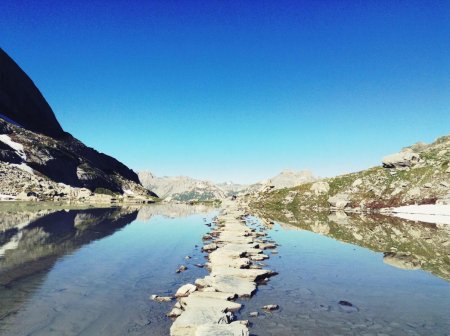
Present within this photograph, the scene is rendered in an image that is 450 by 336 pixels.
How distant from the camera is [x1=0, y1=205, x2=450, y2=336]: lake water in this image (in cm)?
1816

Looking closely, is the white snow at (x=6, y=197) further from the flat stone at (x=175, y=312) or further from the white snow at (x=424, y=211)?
the flat stone at (x=175, y=312)

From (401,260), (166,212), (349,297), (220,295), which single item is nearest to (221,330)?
(220,295)

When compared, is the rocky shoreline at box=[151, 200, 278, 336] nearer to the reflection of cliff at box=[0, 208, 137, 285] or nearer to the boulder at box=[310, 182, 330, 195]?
the reflection of cliff at box=[0, 208, 137, 285]

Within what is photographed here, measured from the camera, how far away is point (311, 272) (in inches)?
1230

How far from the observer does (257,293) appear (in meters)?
24.1

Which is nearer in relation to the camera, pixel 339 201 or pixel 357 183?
pixel 339 201

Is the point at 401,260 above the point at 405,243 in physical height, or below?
below

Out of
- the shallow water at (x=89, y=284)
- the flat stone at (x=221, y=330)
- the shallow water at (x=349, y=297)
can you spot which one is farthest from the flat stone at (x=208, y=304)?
the flat stone at (x=221, y=330)

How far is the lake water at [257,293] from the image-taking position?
18.2 metres

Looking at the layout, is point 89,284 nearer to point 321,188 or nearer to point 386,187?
point 386,187

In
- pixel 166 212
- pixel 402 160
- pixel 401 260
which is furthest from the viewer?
pixel 166 212

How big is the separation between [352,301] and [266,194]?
141555 millimetres

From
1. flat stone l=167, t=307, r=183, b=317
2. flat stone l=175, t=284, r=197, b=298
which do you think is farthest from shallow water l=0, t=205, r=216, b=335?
flat stone l=175, t=284, r=197, b=298

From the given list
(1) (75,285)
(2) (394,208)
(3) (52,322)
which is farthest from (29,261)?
(2) (394,208)
